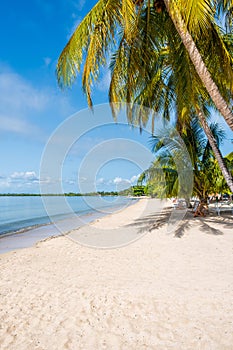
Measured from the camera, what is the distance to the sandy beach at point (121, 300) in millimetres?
2621

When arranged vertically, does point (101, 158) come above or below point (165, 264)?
above

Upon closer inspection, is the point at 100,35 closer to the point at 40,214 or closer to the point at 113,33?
the point at 113,33

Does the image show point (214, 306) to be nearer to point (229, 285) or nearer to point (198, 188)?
point (229, 285)

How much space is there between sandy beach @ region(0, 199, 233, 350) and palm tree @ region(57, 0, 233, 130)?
3038mm

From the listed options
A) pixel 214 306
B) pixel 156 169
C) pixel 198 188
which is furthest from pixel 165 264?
pixel 198 188

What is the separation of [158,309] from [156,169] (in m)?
7.87

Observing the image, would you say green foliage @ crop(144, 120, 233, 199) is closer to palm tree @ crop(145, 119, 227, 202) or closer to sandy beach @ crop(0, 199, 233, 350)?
palm tree @ crop(145, 119, 227, 202)

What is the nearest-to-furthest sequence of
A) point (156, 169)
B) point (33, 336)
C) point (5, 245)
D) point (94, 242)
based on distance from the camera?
point (33, 336)
point (94, 242)
point (5, 245)
point (156, 169)

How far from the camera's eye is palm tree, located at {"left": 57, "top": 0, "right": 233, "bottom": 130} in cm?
407

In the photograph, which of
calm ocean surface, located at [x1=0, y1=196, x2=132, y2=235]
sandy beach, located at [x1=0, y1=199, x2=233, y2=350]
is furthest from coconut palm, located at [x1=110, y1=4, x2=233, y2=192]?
calm ocean surface, located at [x1=0, y1=196, x2=132, y2=235]

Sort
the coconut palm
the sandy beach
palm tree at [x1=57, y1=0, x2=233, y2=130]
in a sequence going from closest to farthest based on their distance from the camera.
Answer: the sandy beach, palm tree at [x1=57, y1=0, x2=233, y2=130], the coconut palm

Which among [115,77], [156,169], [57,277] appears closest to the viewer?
[57,277]

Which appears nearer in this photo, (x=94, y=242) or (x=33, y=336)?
(x=33, y=336)

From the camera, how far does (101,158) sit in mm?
13625
